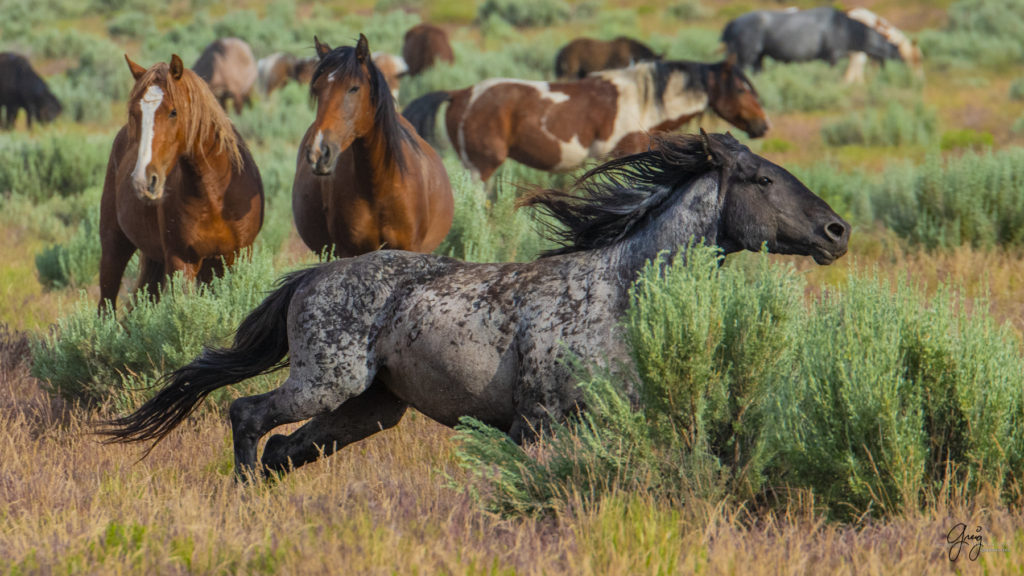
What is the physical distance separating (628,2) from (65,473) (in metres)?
47.7

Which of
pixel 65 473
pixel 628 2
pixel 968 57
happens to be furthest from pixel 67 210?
pixel 628 2

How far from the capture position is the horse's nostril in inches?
176

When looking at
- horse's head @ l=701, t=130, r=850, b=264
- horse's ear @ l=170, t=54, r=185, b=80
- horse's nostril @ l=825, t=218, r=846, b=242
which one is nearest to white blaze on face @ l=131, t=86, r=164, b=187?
horse's ear @ l=170, t=54, r=185, b=80

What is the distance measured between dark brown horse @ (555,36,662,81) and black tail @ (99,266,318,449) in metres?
19.2

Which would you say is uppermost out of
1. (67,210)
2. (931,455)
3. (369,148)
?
(369,148)

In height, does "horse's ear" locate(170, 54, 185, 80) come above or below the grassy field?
above

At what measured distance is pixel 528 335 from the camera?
4340 millimetres

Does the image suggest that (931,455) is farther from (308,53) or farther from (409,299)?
(308,53)

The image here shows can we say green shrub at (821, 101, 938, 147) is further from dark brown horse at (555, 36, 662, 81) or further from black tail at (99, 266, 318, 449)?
black tail at (99, 266, 318, 449)

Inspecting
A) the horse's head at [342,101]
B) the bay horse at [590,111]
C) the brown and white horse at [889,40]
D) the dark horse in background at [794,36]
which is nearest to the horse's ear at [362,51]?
the horse's head at [342,101]

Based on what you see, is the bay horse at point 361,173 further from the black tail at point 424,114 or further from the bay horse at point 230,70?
the bay horse at point 230,70

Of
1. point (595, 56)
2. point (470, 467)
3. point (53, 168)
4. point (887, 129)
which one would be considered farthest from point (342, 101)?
point (595, 56)

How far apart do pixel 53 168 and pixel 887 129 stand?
1227 cm

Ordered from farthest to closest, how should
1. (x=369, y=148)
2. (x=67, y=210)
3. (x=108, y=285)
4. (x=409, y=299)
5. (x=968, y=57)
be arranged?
(x=968, y=57) < (x=67, y=210) < (x=108, y=285) < (x=369, y=148) < (x=409, y=299)
